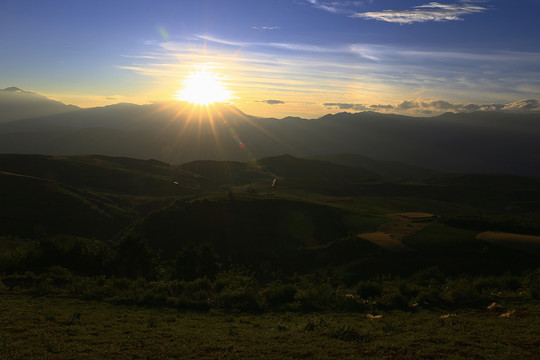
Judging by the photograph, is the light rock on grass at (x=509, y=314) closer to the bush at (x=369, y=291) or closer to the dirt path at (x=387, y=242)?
the bush at (x=369, y=291)

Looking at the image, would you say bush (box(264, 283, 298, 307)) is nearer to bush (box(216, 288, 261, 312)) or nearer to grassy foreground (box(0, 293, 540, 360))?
bush (box(216, 288, 261, 312))

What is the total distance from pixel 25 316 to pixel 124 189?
94.4 meters

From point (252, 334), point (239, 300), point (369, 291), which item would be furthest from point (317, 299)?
point (252, 334)

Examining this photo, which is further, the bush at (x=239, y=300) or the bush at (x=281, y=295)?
the bush at (x=281, y=295)

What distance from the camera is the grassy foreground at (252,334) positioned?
29.4 ft

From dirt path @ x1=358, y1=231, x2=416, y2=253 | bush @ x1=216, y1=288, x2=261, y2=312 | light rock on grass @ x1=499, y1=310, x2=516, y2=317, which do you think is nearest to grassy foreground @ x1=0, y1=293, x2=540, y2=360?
light rock on grass @ x1=499, y1=310, x2=516, y2=317

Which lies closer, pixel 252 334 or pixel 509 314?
pixel 252 334

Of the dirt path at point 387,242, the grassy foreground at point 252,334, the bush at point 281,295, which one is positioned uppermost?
the grassy foreground at point 252,334

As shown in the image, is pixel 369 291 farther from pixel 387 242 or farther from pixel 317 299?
pixel 387 242

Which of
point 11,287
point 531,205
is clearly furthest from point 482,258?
point 531,205

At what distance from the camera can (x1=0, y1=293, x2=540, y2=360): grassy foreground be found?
8953 millimetres

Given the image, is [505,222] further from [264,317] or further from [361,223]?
[264,317]

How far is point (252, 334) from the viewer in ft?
36.3

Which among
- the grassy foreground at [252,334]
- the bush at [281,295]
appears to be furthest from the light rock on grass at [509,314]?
the bush at [281,295]
